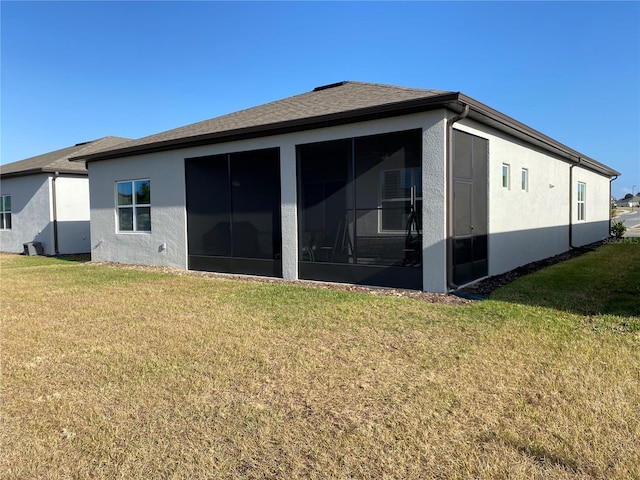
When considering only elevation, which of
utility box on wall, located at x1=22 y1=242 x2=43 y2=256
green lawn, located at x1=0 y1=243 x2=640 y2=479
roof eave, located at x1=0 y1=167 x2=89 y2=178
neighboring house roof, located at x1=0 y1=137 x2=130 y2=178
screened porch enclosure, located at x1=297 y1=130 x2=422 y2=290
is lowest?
green lawn, located at x1=0 y1=243 x2=640 y2=479

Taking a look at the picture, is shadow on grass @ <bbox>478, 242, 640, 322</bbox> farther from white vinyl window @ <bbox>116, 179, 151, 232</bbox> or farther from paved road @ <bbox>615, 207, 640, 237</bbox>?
paved road @ <bbox>615, 207, 640, 237</bbox>

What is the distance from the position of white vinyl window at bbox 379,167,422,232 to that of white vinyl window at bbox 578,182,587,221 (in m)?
10.7

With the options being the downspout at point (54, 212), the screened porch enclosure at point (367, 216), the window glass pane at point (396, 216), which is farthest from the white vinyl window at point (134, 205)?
the window glass pane at point (396, 216)

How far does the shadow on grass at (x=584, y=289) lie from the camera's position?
6.04 m

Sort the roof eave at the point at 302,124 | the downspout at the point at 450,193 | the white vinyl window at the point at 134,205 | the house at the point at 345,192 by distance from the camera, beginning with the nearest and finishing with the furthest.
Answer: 1. the roof eave at the point at 302,124
2. the downspout at the point at 450,193
3. the house at the point at 345,192
4. the white vinyl window at the point at 134,205

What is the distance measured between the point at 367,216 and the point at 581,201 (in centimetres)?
1210

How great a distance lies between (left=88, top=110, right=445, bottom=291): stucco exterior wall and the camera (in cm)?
714

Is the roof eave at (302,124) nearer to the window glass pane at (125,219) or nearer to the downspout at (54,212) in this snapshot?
the window glass pane at (125,219)

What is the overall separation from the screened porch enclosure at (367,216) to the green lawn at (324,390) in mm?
1444

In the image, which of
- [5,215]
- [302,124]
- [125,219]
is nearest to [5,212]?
[5,215]

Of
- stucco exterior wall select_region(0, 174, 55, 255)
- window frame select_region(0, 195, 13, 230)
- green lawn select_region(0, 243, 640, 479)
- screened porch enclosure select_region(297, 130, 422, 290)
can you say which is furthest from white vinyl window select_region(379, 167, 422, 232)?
window frame select_region(0, 195, 13, 230)

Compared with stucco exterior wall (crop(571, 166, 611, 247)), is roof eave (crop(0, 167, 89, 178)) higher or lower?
higher

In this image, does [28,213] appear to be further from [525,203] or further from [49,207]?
[525,203]

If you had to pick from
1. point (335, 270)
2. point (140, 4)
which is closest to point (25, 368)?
point (335, 270)
